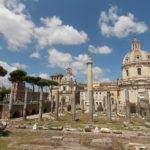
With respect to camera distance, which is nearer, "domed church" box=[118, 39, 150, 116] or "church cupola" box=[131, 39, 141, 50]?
"domed church" box=[118, 39, 150, 116]

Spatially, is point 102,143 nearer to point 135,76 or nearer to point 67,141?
point 67,141

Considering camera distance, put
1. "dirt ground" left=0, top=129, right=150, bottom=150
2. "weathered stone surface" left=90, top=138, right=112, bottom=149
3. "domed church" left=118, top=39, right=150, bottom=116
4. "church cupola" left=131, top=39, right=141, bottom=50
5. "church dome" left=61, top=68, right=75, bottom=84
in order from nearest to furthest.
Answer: "dirt ground" left=0, top=129, right=150, bottom=150 < "weathered stone surface" left=90, top=138, right=112, bottom=149 < "domed church" left=118, top=39, right=150, bottom=116 < "church cupola" left=131, top=39, right=141, bottom=50 < "church dome" left=61, top=68, right=75, bottom=84

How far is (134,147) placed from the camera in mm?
26000

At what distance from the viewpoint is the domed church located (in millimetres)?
93062

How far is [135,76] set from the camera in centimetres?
9556

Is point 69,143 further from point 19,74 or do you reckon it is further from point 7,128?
point 19,74

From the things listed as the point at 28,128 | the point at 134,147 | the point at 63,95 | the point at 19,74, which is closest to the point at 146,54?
the point at 63,95

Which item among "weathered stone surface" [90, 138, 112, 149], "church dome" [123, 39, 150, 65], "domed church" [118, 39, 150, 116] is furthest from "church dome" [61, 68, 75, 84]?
"weathered stone surface" [90, 138, 112, 149]

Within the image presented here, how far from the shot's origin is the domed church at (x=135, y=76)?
305 ft

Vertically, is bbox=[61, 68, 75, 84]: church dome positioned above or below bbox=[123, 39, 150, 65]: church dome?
below

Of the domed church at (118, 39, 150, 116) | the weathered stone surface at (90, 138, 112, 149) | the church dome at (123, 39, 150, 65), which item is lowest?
the weathered stone surface at (90, 138, 112, 149)

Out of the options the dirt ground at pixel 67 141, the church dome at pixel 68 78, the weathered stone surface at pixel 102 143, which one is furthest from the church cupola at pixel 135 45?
the weathered stone surface at pixel 102 143

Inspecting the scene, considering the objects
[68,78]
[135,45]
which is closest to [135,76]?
[135,45]

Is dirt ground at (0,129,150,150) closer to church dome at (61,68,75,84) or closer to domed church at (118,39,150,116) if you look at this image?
domed church at (118,39,150,116)
